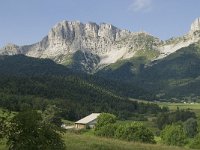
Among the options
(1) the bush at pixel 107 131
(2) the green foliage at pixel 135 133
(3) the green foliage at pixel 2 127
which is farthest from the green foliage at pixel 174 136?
(3) the green foliage at pixel 2 127

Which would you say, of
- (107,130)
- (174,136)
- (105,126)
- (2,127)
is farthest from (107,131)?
(2,127)

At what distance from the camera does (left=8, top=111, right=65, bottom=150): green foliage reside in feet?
74.1

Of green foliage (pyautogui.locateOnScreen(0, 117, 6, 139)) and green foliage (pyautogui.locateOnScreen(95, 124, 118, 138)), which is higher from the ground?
green foliage (pyautogui.locateOnScreen(95, 124, 118, 138))

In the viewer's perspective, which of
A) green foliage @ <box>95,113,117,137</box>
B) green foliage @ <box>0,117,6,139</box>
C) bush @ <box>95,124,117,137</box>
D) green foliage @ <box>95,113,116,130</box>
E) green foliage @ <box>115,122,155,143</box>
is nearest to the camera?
green foliage @ <box>0,117,6,139</box>

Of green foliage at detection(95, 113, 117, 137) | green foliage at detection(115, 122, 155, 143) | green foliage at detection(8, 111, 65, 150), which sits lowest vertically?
green foliage at detection(8, 111, 65, 150)

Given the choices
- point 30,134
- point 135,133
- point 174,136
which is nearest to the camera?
point 30,134

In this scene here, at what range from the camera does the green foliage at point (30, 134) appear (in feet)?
74.1

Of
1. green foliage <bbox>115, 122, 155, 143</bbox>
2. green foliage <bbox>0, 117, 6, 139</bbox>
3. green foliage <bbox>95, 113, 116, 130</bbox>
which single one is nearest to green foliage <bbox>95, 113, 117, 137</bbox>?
green foliage <bbox>95, 113, 116, 130</bbox>

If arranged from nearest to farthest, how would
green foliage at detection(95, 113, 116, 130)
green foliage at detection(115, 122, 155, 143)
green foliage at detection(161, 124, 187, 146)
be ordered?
green foliage at detection(115, 122, 155, 143) → green foliage at detection(95, 113, 116, 130) → green foliage at detection(161, 124, 187, 146)

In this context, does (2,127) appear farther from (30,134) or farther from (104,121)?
(104,121)

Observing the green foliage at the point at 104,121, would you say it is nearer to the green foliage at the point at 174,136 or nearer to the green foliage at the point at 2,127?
the green foliage at the point at 174,136

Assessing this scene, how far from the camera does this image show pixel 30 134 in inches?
903

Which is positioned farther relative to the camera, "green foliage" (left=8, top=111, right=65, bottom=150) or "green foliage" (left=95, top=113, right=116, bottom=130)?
"green foliage" (left=95, top=113, right=116, bottom=130)

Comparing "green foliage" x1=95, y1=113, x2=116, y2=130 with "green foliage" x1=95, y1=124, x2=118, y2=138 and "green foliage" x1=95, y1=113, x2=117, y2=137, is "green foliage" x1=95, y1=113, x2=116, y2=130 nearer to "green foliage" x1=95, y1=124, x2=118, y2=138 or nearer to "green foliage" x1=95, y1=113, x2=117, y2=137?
"green foliage" x1=95, y1=113, x2=117, y2=137
